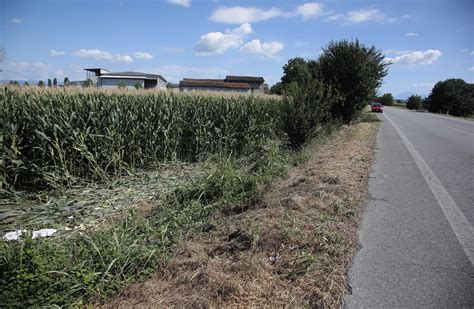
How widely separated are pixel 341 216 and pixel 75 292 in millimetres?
3314

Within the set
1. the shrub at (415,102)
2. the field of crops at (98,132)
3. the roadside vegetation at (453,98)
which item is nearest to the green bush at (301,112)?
the field of crops at (98,132)

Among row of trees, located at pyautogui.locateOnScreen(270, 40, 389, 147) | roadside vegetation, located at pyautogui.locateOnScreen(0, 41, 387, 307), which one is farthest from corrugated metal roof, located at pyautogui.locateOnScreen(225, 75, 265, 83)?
roadside vegetation, located at pyautogui.locateOnScreen(0, 41, 387, 307)

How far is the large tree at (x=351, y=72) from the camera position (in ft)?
63.3

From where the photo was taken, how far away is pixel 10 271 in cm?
296

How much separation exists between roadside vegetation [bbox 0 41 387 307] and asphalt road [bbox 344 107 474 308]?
6.47 ft

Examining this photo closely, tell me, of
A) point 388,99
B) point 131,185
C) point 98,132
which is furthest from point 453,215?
point 388,99

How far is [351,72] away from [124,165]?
606 inches

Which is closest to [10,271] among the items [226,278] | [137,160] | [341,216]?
[226,278]

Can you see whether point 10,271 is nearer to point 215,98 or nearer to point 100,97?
point 100,97

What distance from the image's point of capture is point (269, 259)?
349cm

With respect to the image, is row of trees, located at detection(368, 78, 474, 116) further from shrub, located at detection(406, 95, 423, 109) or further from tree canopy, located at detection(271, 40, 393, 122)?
tree canopy, located at detection(271, 40, 393, 122)

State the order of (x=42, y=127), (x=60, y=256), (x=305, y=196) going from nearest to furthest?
(x=60, y=256) < (x=305, y=196) < (x=42, y=127)

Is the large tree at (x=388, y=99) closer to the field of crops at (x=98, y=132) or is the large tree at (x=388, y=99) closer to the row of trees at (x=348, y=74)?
the row of trees at (x=348, y=74)

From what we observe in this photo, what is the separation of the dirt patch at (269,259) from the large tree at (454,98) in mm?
61712
